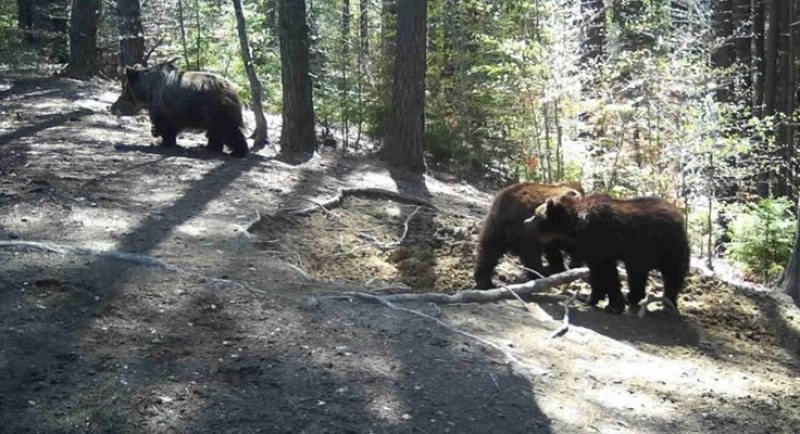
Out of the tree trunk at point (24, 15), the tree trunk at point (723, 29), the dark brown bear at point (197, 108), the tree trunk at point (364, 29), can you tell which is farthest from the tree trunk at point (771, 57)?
the tree trunk at point (24, 15)

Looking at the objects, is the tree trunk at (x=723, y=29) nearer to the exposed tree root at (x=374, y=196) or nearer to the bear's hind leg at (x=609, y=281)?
the exposed tree root at (x=374, y=196)

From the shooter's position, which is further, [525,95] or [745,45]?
[745,45]

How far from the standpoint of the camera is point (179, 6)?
20.7 meters

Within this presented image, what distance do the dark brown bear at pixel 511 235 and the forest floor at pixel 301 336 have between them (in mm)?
482

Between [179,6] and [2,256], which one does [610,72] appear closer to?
[179,6]

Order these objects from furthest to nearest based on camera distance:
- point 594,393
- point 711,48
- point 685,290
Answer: point 711,48 → point 685,290 → point 594,393

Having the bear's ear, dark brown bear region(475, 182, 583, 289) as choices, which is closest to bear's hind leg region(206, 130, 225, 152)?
the bear's ear

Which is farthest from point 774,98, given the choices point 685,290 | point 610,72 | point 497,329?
point 497,329

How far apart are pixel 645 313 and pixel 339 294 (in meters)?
3.38

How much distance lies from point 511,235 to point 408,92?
627cm

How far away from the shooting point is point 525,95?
57.5 feet

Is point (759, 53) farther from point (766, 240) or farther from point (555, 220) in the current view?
point (555, 220)

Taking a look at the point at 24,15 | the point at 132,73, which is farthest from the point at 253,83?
the point at 24,15

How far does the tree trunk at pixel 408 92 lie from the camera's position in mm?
14555
